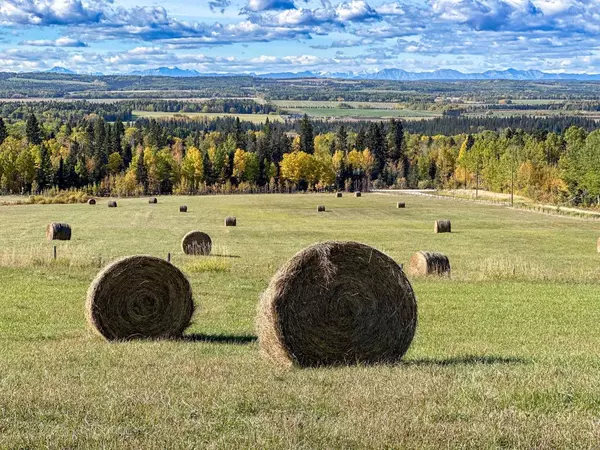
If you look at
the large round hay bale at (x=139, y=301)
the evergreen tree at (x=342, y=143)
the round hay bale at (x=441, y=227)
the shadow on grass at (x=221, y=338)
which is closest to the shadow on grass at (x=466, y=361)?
the shadow on grass at (x=221, y=338)

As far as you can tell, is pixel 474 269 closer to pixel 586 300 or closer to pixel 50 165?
pixel 586 300

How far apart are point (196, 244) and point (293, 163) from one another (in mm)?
114551

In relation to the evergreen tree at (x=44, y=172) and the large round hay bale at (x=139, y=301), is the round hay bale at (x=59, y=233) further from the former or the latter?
the evergreen tree at (x=44, y=172)

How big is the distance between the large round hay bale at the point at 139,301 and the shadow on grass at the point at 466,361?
547 cm

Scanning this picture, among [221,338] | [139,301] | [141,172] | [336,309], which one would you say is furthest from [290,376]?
[141,172]

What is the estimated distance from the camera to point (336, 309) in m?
12.4

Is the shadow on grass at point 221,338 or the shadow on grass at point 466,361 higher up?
the shadow on grass at point 466,361

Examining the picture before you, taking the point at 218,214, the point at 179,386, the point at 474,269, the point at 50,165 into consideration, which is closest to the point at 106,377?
the point at 179,386

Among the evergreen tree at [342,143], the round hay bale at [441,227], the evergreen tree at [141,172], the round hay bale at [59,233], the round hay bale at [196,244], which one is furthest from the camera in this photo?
the evergreen tree at [342,143]

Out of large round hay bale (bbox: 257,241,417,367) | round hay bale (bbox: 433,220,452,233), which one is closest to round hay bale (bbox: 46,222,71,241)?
round hay bale (bbox: 433,220,452,233)

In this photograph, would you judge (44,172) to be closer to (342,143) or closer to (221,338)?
(342,143)

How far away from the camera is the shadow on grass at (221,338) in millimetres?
15545

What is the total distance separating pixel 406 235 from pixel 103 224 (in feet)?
80.3

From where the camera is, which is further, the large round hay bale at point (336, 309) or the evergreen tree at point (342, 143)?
the evergreen tree at point (342, 143)
